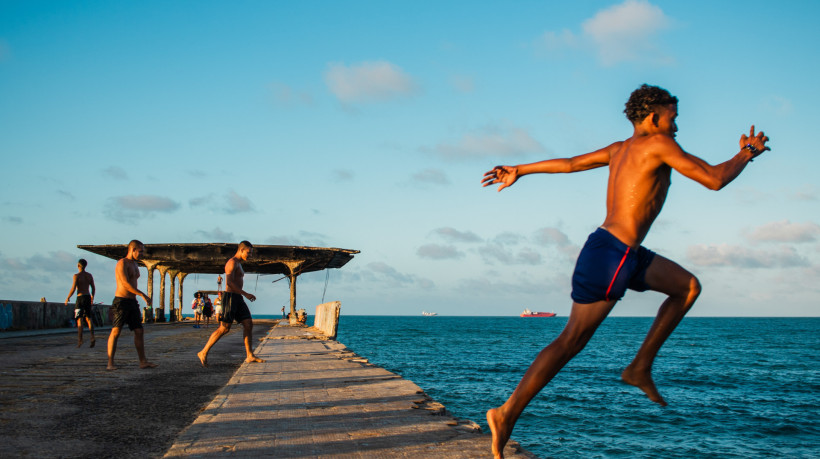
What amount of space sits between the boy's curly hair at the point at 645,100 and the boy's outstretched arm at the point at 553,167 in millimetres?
184

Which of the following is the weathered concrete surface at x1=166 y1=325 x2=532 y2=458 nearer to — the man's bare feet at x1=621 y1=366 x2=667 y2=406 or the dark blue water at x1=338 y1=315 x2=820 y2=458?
the man's bare feet at x1=621 y1=366 x2=667 y2=406

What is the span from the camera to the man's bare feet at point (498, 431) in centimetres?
292

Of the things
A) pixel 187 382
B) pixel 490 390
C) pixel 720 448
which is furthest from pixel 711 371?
pixel 187 382

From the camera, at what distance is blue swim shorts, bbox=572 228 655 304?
110 inches

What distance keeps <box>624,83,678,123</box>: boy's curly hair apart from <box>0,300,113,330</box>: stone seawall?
71.1 feet

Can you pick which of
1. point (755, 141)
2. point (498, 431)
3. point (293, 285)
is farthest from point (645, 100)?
point (293, 285)

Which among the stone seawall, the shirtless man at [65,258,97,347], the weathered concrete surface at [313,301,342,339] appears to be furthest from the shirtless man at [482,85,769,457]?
the stone seawall

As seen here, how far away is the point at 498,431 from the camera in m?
2.93

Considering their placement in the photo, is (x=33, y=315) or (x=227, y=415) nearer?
(x=227, y=415)

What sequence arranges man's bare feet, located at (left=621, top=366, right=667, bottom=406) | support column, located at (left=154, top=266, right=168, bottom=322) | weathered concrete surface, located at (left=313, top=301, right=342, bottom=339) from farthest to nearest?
support column, located at (left=154, top=266, right=168, bottom=322) → weathered concrete surface, located at (left=313, top=301, right=342, bottom=339) → man's bare feet, located at (left=621, top=366, right=667, bottom=406)

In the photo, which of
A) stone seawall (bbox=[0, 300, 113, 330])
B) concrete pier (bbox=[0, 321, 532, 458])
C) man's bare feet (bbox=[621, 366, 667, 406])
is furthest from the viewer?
stone seawall (bbox=[0, 300, 113, 330])

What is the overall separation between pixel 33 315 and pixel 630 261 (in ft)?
81.9

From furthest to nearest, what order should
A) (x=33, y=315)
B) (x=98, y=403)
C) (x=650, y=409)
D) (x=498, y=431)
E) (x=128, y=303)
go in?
(x=33, y=315), (x=650, y=409), (x=128, y=303), (x=98, y=403), (x=498, y=431)

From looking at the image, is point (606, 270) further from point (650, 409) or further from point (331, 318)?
point (650, 409)
